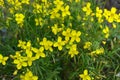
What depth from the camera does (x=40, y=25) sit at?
112 inches

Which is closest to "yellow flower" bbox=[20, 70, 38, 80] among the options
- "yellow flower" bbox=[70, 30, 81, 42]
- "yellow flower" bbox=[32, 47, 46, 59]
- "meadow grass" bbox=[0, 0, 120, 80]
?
"meadow grass" bbox=[0, 0, 120, 80]

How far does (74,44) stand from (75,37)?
0.19ft

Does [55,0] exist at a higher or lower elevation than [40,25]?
higher

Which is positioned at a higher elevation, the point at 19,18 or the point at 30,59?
the point at 19,18

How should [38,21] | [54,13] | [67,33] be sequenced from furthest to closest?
[38,21]
[54,13]
[67,33]

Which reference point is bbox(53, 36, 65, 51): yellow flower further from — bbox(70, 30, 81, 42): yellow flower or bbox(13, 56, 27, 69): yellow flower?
bbox(13, 56, 27, 69): yellow flower

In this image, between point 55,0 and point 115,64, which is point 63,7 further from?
point 115,64

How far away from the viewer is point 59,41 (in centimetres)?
259

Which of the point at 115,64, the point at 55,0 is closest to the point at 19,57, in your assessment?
the point at 55,0

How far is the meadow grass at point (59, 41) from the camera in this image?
2633 mm

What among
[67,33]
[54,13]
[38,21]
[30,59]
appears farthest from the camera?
[38,21]

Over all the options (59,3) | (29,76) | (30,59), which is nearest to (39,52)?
(30,59)

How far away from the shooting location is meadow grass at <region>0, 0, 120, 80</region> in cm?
263

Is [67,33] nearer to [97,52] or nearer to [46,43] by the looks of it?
[46,43]
